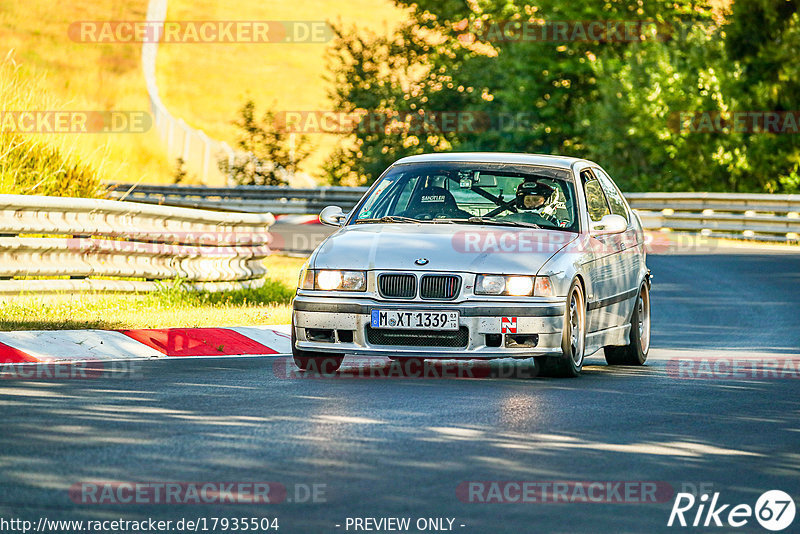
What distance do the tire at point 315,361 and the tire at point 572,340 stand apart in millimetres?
1604

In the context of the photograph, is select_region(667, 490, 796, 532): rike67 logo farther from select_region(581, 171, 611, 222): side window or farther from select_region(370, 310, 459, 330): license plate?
select_region(581, 171, 611, 222): side window

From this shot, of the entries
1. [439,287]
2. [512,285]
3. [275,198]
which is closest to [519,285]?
[512,285]

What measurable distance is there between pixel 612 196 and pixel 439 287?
A: 310cm

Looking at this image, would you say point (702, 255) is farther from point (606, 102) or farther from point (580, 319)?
point (606, 102)

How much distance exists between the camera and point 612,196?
12.7 m

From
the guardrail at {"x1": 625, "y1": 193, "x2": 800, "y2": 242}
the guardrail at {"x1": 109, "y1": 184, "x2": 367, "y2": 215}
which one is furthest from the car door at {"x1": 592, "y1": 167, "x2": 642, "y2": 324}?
the guardrail at {"x1": 109, "y1": 184, "x2": 367, "y2": 215}

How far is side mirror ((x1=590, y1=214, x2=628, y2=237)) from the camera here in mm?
11312

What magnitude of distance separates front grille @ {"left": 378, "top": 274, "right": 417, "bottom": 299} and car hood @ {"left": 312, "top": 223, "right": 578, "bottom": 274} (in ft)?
0.21

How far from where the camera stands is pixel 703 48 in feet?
134

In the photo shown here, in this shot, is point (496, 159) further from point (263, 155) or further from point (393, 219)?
point (263, 155)

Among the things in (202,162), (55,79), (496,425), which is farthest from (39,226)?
(55,79)

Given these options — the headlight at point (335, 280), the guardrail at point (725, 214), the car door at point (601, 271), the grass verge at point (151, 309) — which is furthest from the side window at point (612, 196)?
the guardrail at point (725, 214)

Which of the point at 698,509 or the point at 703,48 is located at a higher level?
the point at 703,48

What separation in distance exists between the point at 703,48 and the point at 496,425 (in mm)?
34196
